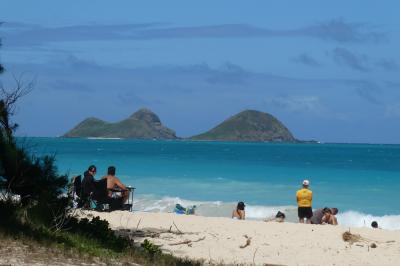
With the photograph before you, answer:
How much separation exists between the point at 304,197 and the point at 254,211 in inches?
549

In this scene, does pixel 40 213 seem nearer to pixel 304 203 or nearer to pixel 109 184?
pixel 109 184

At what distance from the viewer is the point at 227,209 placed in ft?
96.8

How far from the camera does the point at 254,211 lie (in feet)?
103

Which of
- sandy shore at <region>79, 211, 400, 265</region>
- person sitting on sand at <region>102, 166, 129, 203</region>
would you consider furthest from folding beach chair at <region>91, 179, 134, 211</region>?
sandy shore at <region>79, 211, 400, 265</region>

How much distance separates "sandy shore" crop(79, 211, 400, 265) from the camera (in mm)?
11500

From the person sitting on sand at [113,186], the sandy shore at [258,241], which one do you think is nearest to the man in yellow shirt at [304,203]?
the sandy shore at [258,241]

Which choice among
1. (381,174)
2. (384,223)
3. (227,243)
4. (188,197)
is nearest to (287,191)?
(188,197)

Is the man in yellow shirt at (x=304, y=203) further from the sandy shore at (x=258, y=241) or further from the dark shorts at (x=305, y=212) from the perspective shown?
the sandy shore at (x=258, y=241)

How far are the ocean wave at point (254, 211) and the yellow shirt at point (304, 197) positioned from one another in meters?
9.77

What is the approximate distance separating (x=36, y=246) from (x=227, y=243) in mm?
4968

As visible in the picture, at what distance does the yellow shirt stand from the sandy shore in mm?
3014

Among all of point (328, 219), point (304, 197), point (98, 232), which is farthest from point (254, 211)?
point (98, 232)

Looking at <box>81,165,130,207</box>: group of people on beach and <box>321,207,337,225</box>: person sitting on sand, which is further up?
<box>81,165,130,207</box>: group of people on beach

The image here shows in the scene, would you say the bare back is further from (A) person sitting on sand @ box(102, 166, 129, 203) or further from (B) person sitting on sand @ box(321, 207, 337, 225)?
→ (B) person sitting on sand @ box(321, 207, 337, 225)
